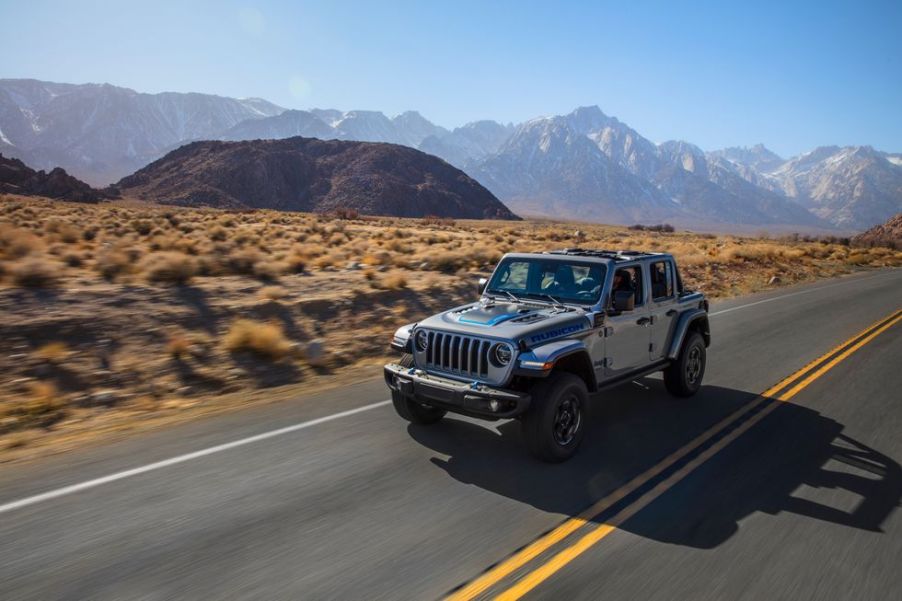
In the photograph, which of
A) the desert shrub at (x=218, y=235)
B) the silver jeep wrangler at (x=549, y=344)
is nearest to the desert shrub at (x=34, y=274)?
the silver jeep wrangler at (x=549, y=344)

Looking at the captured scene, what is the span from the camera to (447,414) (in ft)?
24.1

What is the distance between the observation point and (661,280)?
7906 millimetres

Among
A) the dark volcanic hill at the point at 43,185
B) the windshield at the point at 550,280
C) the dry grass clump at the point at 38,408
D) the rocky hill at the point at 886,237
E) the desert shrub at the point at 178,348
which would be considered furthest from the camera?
the dark volcanic hill at the point at 43,185

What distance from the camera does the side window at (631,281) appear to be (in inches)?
284

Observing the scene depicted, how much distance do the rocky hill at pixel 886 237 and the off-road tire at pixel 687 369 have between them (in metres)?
78.0

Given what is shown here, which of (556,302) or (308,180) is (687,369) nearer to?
(556,302)

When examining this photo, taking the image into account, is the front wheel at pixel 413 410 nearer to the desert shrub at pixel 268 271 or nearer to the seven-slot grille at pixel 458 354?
the seven-slot grille at pixel 458 354

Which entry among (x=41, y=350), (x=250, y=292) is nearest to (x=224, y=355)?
(x=41, y=350)

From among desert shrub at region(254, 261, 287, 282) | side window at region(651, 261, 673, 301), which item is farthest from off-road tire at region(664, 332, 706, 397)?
desert shrub at region(254, 261, 287, 282)

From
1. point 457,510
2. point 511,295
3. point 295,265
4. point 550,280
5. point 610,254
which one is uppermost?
point 610,254

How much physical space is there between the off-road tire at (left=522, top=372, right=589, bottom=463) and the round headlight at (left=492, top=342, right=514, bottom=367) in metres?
0.38

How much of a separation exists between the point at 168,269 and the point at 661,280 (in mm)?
9369

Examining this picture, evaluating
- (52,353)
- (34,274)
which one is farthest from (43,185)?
(52,353)

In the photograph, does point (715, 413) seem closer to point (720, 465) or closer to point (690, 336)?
point (690, 336)
